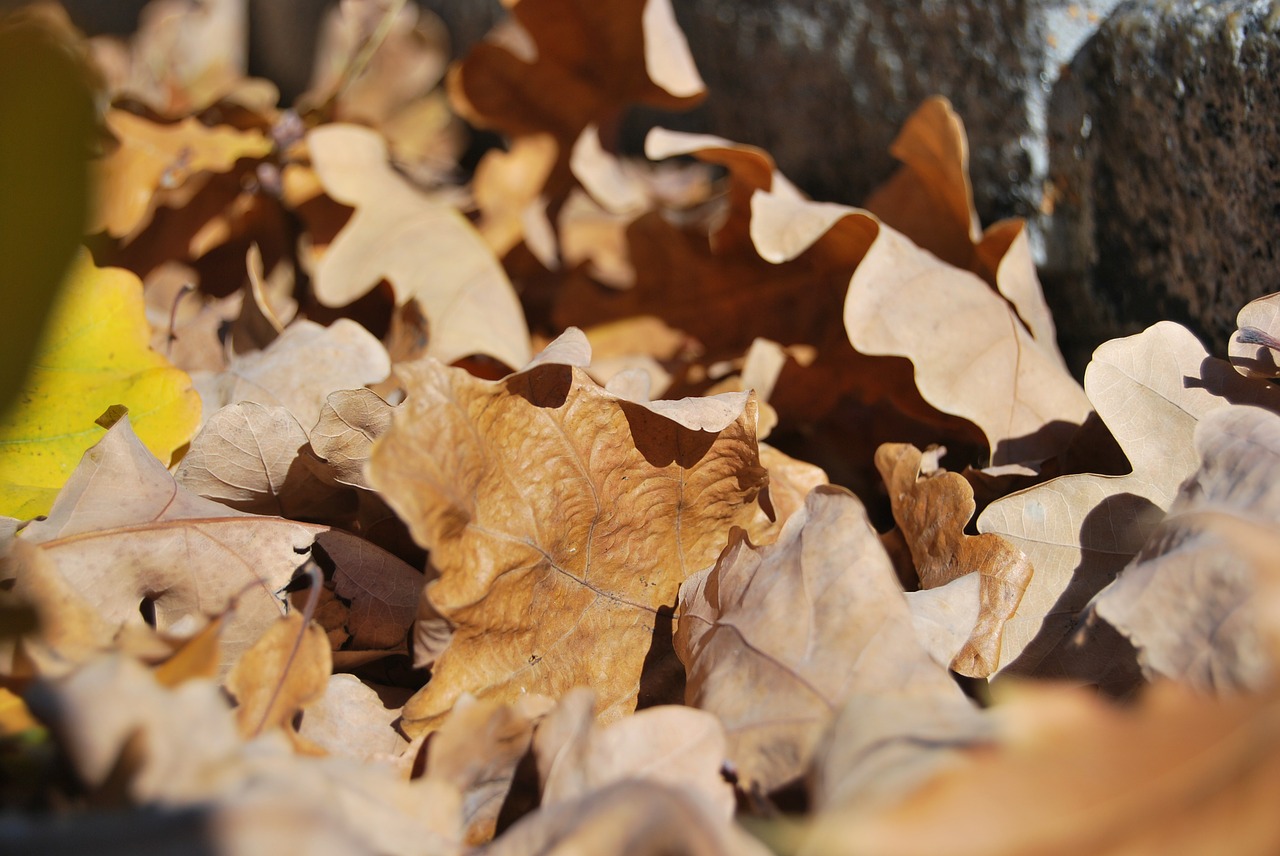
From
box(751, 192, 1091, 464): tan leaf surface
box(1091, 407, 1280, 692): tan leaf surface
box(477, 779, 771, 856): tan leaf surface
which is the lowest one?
box(477, 779, 771, 856): tan leaf surface

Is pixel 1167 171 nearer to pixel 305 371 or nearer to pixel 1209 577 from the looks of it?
pixel 1209 577

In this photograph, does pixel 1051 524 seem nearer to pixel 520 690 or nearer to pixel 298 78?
pixel 520 690

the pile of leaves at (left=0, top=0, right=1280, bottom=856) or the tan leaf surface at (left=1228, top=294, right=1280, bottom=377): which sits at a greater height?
the tan leaf surface at (left=1228, top=294, right=1280, bottom=377)

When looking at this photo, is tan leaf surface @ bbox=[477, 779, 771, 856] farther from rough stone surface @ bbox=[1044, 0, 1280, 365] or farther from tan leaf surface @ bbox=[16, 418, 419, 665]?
rough stone surface @ bbox=[1044, 0, 1280, 365]

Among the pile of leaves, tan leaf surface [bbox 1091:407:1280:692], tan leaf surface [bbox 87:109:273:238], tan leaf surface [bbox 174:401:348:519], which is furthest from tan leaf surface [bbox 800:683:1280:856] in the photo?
tan leaf surface [bbox 87:109:273:238]

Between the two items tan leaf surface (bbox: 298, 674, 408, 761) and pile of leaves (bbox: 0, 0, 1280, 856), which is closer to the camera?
pile of leaves (bbox: 0, 0, 1280, 856)

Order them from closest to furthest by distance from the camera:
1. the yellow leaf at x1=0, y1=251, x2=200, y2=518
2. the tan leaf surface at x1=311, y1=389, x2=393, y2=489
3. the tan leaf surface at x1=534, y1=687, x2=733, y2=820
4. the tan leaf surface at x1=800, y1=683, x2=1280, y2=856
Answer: the tan leaf surface at x1=800, y1=683, x2=1280, y2=856 < the tan leaf surface at x1=534, y1=687, x2=733, y2=820 < the tan leaf surface at x1=311, y1=389, x2=393, y2=489 < the yellow leaf at x1=0, y1=251, x2=200, y2=518

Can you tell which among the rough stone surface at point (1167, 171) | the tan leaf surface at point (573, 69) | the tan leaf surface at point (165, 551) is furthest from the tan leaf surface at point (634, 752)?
the tan leaf surface at point (573, 69)

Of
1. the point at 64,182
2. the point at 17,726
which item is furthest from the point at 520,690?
the point at 64,182

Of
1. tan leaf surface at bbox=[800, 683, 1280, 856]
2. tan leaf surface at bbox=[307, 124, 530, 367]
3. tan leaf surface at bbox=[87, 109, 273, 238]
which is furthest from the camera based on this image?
tan leaf surface at bbox=[87, 109, 273, 238]
